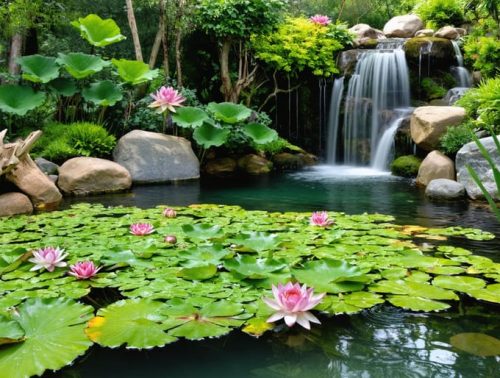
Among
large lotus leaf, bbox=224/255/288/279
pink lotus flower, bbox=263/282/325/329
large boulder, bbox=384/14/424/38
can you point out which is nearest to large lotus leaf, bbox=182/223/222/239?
large lotus leaf, bbox=224/255/288/279

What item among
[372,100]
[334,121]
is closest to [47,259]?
[372,100]

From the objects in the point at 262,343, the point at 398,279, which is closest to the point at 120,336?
the point at 262,343

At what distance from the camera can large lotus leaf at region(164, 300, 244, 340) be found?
1.94 meters

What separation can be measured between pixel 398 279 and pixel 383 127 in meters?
7.57

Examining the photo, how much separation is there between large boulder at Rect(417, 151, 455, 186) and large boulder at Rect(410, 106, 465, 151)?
451 millimetres

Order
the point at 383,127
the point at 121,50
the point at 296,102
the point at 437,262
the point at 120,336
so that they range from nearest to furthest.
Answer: the point at 120,336
the point at 437,262
the point at 383,127
the point at 121,50
the point at 296,102

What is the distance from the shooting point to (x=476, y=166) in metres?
5.98

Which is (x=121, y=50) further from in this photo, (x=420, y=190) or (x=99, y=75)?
(x=420, y=190)

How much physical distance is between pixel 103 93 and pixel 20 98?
1.26 meters

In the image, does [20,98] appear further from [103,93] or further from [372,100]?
[372,100]

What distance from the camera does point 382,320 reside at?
7.15 feet

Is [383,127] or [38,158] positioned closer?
[38,158]

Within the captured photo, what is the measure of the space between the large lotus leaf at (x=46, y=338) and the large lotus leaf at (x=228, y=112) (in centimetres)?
665

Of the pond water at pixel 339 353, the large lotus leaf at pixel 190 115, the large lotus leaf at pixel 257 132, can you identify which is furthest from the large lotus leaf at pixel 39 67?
the pond water at pixel 339 353
